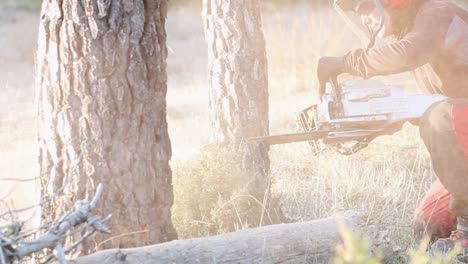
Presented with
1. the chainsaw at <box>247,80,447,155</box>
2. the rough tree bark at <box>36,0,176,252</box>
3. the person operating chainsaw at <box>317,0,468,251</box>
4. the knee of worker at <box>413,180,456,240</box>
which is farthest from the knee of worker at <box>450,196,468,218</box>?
the rough tree bark at <box>36,0,176,252</box>

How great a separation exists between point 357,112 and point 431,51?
534 mm

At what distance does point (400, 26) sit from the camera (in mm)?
4285

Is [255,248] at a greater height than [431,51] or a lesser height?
lesser

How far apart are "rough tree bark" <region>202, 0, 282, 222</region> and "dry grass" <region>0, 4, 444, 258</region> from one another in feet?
1.00

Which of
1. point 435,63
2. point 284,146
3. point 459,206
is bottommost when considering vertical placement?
point 459,206

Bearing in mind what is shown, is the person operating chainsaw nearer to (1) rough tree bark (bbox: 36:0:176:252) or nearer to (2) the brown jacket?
(2) the brown jacket

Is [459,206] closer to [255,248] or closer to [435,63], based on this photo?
[435,63]

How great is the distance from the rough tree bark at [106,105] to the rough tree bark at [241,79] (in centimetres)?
127

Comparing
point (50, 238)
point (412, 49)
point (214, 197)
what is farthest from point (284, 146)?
point (50, 238)

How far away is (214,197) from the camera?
408cm

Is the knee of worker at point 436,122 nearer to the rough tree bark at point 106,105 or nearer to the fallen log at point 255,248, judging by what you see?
the fallen log at point 255,248

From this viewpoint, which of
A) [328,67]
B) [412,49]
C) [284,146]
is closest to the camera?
[412,49]

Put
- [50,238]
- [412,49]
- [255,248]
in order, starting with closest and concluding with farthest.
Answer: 1. [50,238]
2. [255,248]
3. [412,49]

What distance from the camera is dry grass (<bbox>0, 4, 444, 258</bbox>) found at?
446 centimetres
